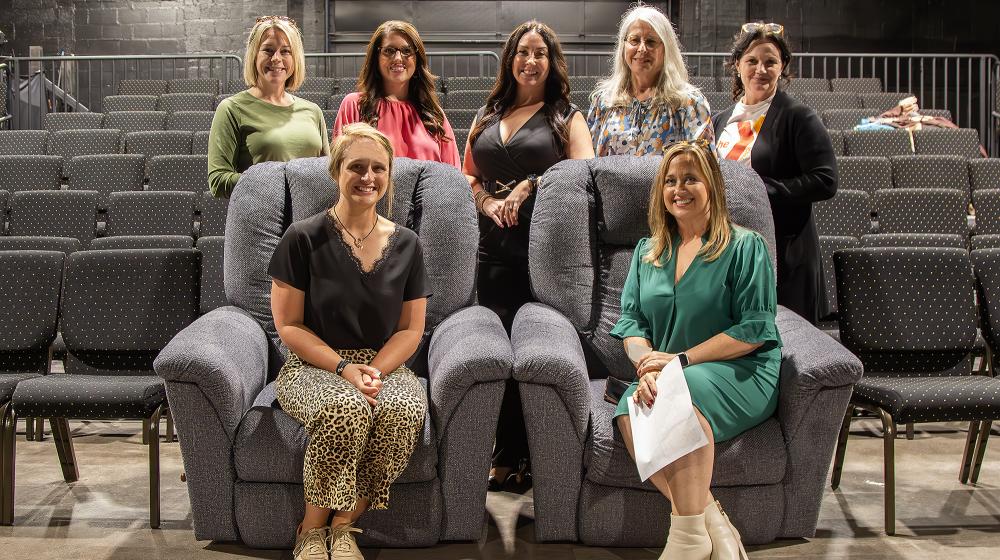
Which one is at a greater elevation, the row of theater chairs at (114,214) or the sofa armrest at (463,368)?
the row of theater chairs at (114,214)

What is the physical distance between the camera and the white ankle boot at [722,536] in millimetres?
2227

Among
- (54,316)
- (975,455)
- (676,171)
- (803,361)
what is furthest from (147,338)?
(975,455)

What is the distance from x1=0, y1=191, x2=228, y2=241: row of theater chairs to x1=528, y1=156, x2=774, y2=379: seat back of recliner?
7.64 ft

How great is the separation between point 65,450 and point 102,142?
4.04 m

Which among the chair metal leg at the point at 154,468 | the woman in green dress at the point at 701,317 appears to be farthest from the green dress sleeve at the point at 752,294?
the chair metal leg at the point at 154,468

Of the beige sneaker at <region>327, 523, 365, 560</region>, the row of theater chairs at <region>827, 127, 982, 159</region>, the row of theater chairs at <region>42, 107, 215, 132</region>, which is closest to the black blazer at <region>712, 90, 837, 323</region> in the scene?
the beige sneaker at <region>327, 523, 365, 560</region>

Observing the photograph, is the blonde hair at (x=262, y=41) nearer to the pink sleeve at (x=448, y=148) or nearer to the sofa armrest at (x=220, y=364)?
the pink sleeve at (x=448, y=148)

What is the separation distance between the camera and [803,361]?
7.97 feet

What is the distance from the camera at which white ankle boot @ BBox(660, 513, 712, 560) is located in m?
2.22

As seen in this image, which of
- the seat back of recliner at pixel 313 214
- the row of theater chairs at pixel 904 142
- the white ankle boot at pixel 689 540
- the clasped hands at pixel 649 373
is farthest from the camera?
the row of theater chairs at pixel 904 142

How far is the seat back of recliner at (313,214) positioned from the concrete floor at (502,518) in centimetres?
61

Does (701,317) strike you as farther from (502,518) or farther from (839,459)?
(839,459)

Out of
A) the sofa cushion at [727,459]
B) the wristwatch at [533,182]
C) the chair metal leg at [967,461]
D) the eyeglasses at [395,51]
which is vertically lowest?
the chair metal leg at [967,461]

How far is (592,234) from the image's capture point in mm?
2979
